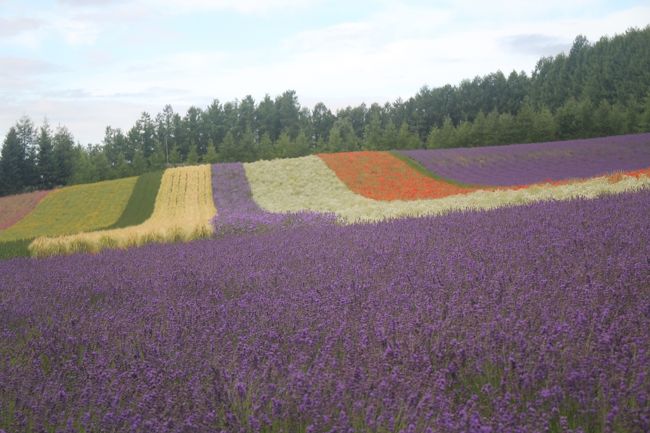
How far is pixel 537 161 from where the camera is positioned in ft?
90.4

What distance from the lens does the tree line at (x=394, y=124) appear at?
4297 cm

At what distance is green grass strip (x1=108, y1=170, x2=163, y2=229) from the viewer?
2100cm

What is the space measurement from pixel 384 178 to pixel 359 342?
22480 millimetres

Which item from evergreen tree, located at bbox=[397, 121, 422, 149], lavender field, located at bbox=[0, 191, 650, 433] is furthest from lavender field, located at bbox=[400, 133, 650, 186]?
lavender field, located at bbox=[0, 191, 650, 433]

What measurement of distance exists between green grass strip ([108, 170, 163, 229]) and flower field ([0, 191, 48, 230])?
197 inches

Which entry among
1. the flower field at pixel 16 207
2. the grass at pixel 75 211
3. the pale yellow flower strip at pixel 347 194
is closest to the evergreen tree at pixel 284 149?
the pale yellow flower strip at pixel 347 194

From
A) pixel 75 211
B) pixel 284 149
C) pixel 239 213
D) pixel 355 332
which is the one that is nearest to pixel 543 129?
pixel 284 149

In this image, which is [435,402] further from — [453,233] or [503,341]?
[453,233]

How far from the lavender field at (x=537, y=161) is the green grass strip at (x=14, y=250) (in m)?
16.7

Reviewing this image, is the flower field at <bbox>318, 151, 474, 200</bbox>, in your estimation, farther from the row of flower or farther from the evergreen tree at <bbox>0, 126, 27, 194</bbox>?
the evergreen tree at <bbox>0, 126, 27, 194</bbox>

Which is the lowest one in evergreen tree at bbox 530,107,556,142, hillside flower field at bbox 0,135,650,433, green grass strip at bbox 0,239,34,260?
green grass strip at bbox 0,239,34,260

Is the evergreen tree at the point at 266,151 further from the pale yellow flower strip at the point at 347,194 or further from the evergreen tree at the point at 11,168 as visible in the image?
the evergreen tree at the point at 11,168

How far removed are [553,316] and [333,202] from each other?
637 inches

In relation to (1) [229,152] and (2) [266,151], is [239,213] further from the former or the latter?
(2) [266,151]
